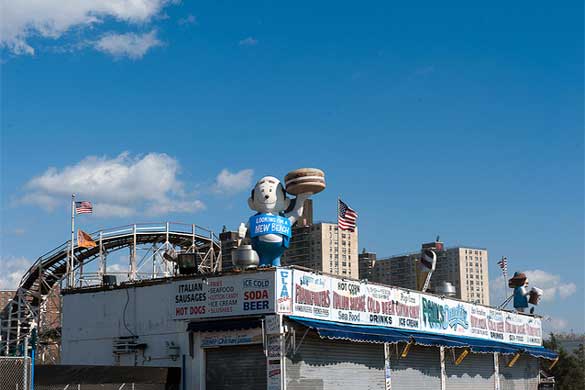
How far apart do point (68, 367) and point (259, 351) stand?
5861 mm

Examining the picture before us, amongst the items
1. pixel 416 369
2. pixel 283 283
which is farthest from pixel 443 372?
pixel 283 283

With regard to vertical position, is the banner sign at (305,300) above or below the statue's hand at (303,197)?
below

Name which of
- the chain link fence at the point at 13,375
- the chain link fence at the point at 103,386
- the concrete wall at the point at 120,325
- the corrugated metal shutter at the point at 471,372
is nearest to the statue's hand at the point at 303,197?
the concrete wall at the point at 120,325

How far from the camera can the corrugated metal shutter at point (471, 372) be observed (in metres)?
34.8

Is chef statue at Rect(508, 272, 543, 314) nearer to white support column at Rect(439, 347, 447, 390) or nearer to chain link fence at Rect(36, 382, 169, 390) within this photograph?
white support column at Rect(439, 347, 447, 390)

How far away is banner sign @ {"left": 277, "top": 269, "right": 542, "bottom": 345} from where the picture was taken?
26109 mm

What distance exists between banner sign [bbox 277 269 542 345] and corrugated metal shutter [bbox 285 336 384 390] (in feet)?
2.95

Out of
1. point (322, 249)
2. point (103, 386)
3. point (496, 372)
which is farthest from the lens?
point (322, 249)

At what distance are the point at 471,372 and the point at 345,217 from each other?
10.3 metres

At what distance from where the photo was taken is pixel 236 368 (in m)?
25.8

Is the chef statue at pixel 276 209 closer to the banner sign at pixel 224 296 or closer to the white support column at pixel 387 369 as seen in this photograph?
the banner sign at pixel 224 296

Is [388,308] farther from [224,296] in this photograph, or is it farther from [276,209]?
[224,296]

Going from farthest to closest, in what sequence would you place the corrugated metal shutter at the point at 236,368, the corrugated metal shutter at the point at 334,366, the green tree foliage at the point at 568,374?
1. the green tree foliage at the point at 568,374
2. the corrugated metal shutter at the point at 334,366
3. the corrugated metal shutter at the point at 236,368

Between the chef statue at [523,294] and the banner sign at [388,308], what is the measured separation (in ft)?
12.5
